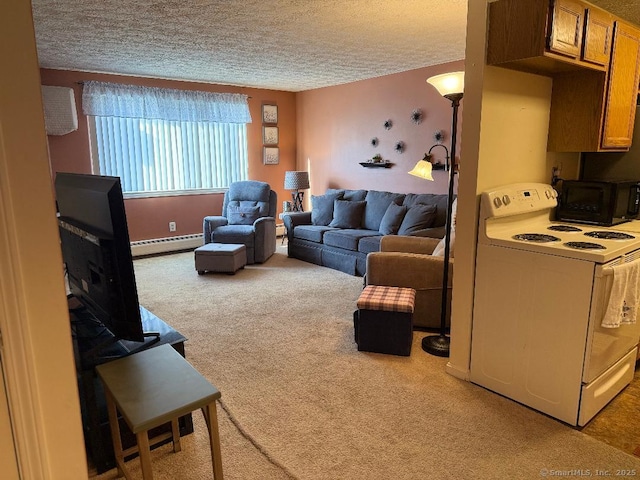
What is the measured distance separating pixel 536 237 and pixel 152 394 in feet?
6.72

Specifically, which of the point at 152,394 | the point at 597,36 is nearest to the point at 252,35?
the point at 597,36

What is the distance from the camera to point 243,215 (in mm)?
5969

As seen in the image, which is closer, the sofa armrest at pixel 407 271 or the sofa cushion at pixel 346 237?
the sofa armrest at pixel 407 271

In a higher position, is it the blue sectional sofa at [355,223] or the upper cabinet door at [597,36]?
the upper cabinet door at [597,36]

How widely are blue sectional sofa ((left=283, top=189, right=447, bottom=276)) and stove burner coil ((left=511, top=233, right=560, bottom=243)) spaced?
202 centimetres

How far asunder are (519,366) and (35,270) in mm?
2304

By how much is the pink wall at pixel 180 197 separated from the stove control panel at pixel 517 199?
15.8 feet

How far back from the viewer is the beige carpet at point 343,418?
1.97 m

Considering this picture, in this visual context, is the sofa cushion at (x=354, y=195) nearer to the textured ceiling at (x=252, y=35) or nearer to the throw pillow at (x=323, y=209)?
the throw pillow at (x=323, y=209)

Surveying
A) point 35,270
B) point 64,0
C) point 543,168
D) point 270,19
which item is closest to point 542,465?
point 543,168

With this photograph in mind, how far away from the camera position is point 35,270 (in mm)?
1177

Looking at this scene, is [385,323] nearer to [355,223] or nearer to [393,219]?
[393,219]

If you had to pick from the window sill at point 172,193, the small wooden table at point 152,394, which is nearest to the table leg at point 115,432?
the small wooden table at point 152,394

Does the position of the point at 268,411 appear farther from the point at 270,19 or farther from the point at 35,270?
the point at 270,19
